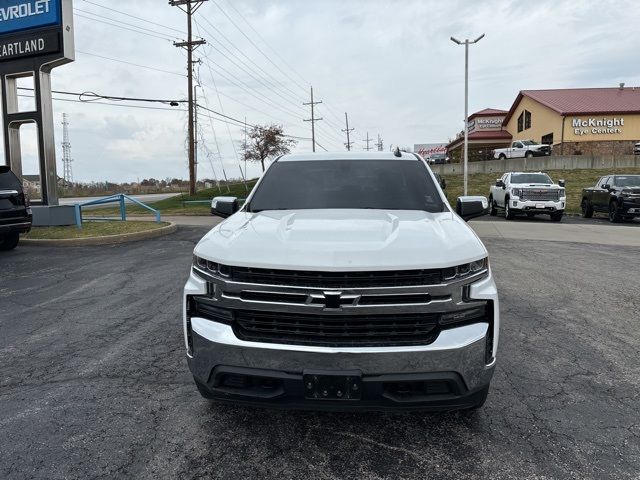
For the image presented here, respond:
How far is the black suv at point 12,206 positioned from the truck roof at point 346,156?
7.49m

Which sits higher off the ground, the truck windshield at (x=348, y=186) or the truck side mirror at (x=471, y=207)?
the truck windshield at (x=348, y=186)

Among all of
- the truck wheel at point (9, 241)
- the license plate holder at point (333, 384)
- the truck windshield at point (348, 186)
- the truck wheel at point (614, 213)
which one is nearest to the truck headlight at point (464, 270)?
the license plate holder at point (333, 384)

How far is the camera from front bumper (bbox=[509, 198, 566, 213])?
694 inches

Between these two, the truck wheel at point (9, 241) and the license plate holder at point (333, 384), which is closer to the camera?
the license plate holder at point (333, 384)

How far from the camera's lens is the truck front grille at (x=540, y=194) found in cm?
1767

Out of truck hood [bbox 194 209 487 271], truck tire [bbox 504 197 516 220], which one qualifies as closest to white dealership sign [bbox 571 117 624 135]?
truck tire [bbox 504 197 516 220]

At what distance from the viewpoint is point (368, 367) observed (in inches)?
98.7

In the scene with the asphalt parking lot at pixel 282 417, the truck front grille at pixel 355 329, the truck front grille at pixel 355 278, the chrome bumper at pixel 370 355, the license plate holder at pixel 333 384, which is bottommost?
the asphalt parking lot at pixel 282 417

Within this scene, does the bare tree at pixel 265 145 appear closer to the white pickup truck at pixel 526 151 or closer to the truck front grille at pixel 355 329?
the white pickup truck at pixel 526 151

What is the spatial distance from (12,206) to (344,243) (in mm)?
9419

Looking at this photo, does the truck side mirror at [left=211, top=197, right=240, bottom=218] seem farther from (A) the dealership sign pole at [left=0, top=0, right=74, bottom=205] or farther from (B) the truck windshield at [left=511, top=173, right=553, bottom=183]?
(B) the truck windshield at [left=511, top=173, right=553, bottom=183]

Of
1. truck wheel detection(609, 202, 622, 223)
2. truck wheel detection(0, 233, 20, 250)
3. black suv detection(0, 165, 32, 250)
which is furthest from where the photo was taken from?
truck wheel detection(609, 202, 622, 223)

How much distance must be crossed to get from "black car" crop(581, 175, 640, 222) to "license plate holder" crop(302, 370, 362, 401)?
17491 mm

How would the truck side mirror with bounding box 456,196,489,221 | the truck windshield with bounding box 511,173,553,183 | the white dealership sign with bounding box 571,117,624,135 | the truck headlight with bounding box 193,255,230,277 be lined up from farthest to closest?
1. the white dealership sign with bounding box 571,117,624,135
2. the truck windshield with bounding box 511,173,553,183
3. the truck side mirror with bounding box 456,196,489,221
4. the truck headlight with bounding box 193,255,230,277
